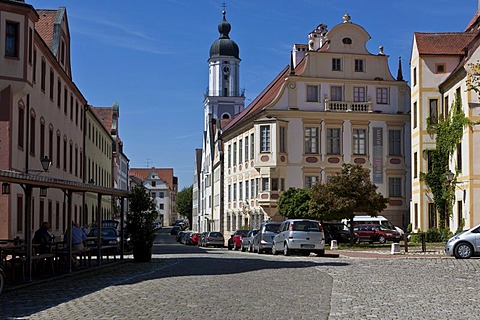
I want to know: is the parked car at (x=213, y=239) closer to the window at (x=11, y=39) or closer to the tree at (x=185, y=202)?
the window at (x=11, y=39)

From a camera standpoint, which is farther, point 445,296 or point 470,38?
point 470,38

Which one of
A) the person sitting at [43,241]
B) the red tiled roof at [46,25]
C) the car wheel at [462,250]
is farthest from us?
Result: the red tiled roof at [46,25]

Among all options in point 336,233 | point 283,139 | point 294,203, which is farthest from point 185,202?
point 336,233

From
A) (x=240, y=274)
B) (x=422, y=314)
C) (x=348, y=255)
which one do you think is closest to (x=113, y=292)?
(x=240, y=274)

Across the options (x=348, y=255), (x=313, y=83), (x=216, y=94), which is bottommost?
(x=348, y=255)

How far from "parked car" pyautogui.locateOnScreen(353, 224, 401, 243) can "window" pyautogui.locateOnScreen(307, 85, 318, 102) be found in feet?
40.5

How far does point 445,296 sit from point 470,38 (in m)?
37.3

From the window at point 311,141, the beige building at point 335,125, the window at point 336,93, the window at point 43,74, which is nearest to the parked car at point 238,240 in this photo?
the beige building at point 335,125

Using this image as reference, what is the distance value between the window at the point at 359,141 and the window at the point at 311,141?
3.30 m

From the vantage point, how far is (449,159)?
151ft

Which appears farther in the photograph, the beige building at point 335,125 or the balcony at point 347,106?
the balcony at point 347,106

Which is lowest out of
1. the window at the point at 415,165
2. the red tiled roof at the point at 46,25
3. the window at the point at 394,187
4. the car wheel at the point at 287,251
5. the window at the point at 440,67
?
the car wheel at the point at 287,251

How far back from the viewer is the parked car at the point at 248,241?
1732 inches

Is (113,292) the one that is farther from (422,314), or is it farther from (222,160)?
(222,160)
